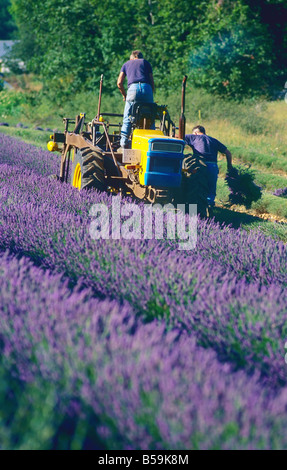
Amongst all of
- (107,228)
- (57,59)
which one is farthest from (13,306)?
(57,59)

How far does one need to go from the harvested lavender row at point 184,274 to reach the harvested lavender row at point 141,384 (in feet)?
1.70

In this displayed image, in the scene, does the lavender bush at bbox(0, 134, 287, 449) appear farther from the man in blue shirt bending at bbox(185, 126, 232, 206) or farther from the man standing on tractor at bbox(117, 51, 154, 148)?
the man in blue shirt bending at bbox(185, 126, 232, 206)

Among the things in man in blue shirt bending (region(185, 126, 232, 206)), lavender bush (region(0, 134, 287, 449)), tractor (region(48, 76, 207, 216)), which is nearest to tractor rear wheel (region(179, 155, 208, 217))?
tractor (region(48, 76, 207, 216))

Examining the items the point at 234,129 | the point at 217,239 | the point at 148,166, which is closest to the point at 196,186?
the point at 148,166

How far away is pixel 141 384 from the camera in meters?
1.92

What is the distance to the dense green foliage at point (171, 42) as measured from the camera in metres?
22.2

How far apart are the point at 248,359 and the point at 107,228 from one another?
1892 millimetres

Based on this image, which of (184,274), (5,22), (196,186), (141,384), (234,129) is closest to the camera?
(141,384)

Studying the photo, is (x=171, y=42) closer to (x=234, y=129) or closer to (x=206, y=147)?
(x=234, y=129)

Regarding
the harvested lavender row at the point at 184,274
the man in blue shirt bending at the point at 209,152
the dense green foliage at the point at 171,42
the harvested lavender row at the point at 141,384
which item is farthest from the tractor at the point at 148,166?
the dense green foliage at the point at 171,42

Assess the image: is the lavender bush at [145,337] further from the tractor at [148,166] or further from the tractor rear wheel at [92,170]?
the tractor rear wheel at [92,170]

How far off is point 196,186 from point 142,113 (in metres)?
Answer: 1.01

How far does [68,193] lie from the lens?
18.5 feet

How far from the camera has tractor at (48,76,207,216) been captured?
5691mm
